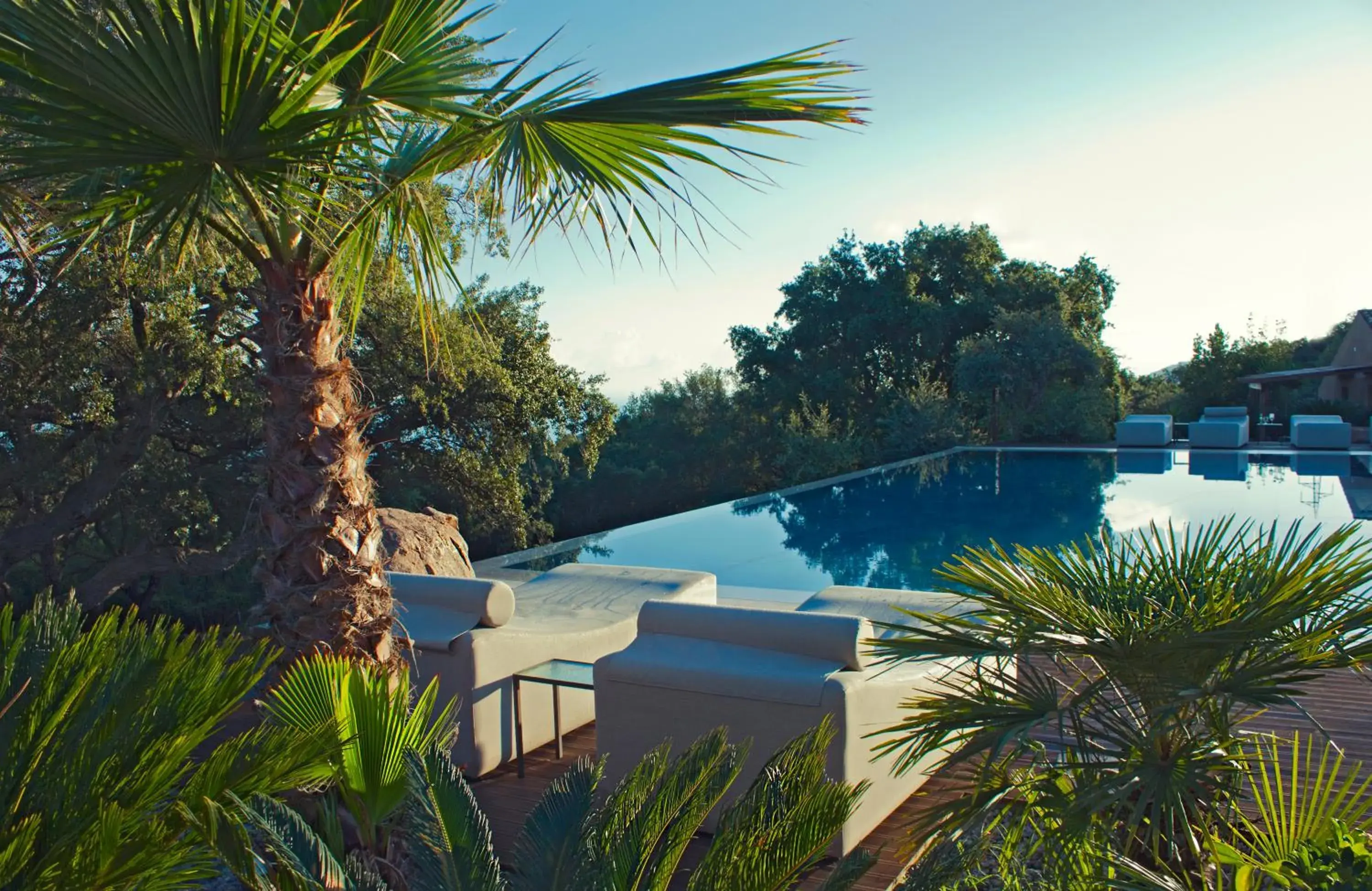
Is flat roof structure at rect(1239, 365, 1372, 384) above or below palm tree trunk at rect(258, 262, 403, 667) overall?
above

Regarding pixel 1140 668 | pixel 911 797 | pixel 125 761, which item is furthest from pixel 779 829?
pixel 911 797

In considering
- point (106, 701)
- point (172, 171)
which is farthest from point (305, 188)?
point (106, 701)

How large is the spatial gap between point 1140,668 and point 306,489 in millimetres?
2448

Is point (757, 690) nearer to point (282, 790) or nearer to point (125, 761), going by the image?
point (282, 790)

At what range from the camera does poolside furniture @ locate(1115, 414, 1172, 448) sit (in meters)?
18.2

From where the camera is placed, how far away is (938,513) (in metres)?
13.0

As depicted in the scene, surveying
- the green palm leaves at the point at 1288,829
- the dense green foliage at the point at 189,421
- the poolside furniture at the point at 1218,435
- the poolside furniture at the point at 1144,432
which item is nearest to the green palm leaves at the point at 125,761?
the green palm leaves at the point at 1288,829

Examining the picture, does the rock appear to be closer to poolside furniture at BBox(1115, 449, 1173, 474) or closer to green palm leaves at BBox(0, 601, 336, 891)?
green palm leaves at BBox(0, 601, 336, 891)

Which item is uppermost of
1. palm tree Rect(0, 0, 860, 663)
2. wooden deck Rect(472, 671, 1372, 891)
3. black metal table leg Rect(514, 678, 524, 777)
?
palm tree Rect(0, 0, 860, 663)

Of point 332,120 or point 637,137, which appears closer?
point 332,120

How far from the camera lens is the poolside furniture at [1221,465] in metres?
15.1

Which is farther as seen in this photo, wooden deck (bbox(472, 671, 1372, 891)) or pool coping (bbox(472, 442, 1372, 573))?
pool coping (bbox(472, 442, 1372, 573))

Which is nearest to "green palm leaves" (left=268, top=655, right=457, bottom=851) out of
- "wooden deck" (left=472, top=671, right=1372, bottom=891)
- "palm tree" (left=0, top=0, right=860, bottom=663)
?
"palm tree" (left=0, top=0, right=860, bottom=663)

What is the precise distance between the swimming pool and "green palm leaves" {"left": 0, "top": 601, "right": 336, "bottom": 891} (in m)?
6.30
